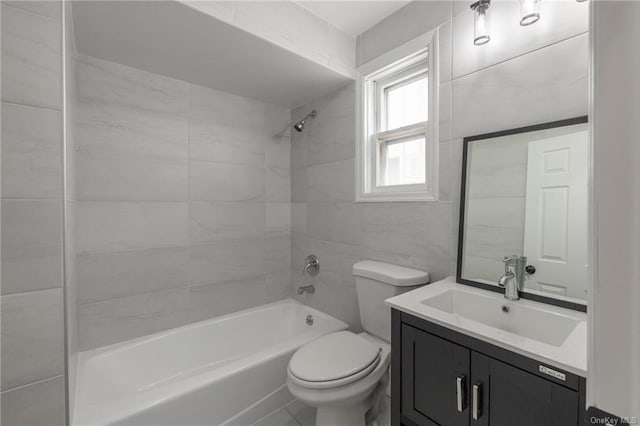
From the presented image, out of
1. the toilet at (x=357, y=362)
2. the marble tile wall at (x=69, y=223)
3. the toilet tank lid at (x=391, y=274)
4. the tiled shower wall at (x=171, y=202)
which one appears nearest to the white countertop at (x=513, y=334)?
the toilet tank lid at (x=391, y=274)

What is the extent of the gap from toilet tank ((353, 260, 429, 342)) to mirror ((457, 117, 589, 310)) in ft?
0.86

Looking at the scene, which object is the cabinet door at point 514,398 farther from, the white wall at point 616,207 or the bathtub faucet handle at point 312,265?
the bathtub faucet handle at point 312,265

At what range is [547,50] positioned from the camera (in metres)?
1.19

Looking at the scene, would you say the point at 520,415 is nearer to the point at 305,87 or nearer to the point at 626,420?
the point at 626,420

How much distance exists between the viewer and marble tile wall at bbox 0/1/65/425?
909 millimetres

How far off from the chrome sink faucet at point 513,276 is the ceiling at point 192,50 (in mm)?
1526

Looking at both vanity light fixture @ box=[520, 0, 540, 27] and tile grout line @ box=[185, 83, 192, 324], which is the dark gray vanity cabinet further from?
tile grout line @ box=[185, 83, 192, 324]

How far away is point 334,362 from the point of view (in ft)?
4.66

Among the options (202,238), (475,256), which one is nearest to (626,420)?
(475,256)

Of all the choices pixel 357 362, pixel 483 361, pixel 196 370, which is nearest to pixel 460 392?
pixel 483 361

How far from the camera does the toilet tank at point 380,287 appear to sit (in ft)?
5.07

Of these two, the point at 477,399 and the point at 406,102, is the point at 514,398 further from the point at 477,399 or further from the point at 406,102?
the point at 406,102

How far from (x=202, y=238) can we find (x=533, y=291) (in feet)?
6.63

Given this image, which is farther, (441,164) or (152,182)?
(152,182)
